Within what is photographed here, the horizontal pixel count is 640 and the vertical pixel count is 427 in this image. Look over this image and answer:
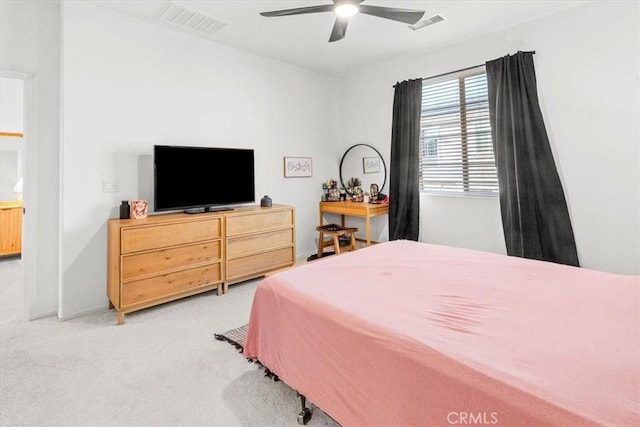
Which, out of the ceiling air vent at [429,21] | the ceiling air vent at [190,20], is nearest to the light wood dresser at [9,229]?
the ceiling air vent at [190,20]

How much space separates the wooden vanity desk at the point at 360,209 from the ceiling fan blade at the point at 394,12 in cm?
213

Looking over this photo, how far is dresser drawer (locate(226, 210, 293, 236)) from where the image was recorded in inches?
128

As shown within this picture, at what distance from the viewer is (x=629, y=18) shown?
2.61 metres

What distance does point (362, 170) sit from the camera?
15.2 ft

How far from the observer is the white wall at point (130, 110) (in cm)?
269

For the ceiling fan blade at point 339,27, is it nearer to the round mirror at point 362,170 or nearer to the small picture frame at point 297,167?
the small picture frame at point 297,167

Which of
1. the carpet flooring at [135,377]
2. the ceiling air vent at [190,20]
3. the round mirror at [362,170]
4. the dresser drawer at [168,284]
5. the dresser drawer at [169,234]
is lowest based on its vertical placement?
the carpet flooring at [135,377]

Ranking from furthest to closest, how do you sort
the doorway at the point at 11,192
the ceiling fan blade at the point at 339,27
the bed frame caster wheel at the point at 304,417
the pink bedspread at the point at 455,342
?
the doorway at the point at 11,192
the ceiling fan blade at the point at 339,27
the bed frame caster wheel at the point at 304,417
the pink bedspread at the point at 455,342

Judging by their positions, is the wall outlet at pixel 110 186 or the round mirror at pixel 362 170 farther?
the round mirror at pixel 362 170

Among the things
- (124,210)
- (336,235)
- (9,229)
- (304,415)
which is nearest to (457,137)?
(336,235)

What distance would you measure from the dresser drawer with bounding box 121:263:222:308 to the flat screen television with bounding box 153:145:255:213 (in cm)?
64

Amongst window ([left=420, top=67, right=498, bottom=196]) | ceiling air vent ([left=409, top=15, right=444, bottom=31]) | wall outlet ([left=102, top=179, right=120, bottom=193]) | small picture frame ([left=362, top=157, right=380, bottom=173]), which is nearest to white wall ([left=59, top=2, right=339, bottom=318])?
wall outlet ([left=102, top=179, right=120, bottom=193])

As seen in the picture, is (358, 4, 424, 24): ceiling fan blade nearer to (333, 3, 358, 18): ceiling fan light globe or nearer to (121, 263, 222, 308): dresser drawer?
(333, 3, 358, 18): ceiling fan light globe

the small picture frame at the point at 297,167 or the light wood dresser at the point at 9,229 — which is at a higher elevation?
the small picture frame at the point at 297,167
